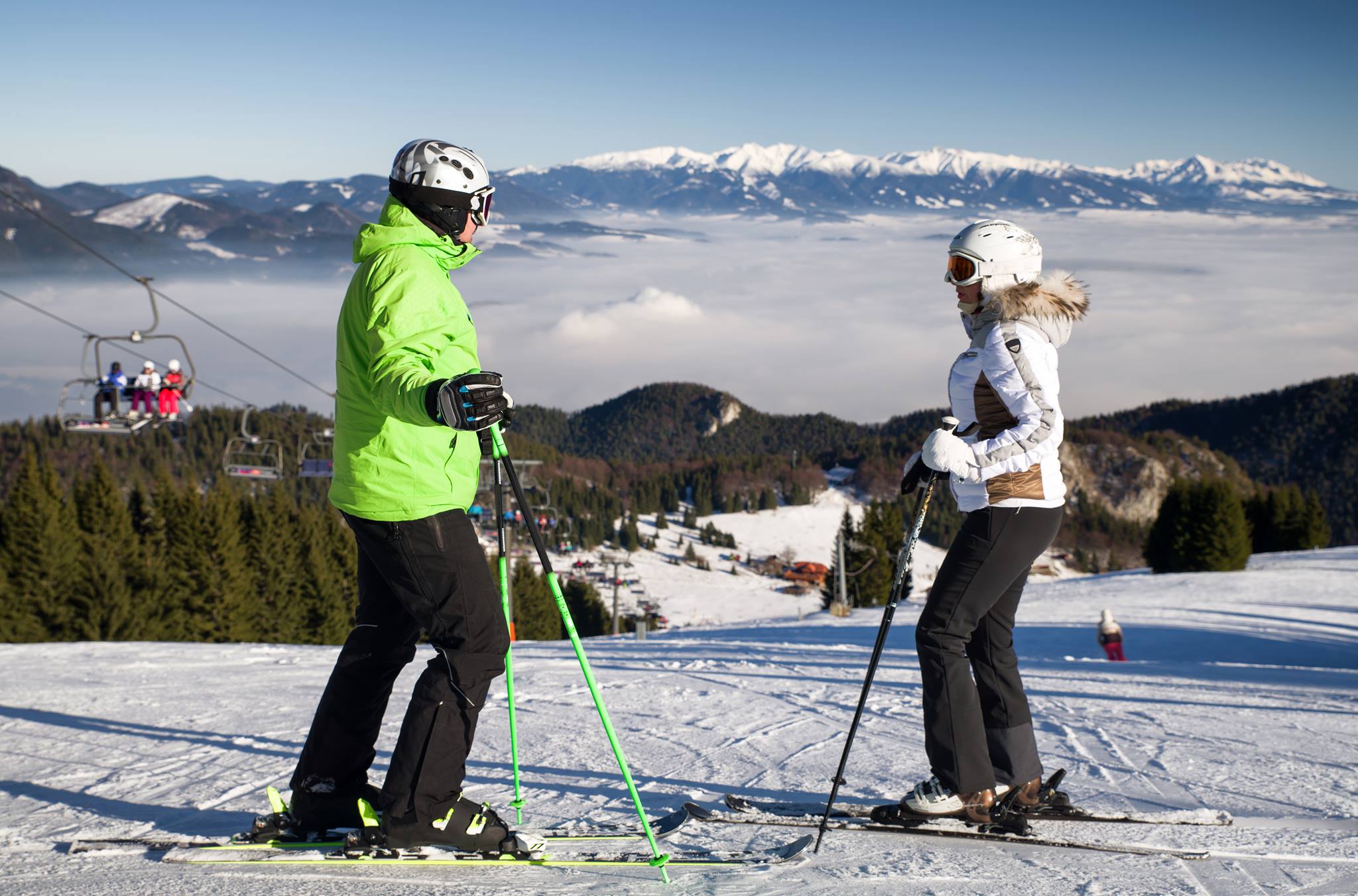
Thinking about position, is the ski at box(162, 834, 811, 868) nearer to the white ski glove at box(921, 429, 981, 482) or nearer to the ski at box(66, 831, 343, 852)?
the ski at box(66, 831, 343, 852)

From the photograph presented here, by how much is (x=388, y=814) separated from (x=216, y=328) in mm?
20049

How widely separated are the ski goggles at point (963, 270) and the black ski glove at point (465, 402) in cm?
175

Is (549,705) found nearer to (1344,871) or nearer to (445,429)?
(445,429)

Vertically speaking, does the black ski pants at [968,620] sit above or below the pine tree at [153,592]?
above

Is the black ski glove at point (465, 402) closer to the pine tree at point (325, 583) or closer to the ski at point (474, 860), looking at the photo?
the ski at point (474, 860)

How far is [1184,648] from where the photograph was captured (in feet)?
45.6

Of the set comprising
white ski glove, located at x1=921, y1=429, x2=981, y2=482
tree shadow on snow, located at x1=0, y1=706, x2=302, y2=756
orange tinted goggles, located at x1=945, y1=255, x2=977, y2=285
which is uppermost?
orange tinted goggles, located at x1=945, y1=255, x2=977, y2=285

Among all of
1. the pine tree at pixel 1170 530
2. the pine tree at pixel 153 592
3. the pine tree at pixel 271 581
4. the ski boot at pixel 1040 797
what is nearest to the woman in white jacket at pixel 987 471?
the ski boot at pixel 1040 797

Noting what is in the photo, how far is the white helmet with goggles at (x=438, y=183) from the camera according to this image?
287cm

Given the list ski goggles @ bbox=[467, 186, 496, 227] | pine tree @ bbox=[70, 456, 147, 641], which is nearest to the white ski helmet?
ski goggles @ bbox=[467, 186, 496, 227]

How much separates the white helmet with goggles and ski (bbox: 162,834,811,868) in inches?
76.3

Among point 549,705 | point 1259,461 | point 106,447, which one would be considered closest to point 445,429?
point 549,705

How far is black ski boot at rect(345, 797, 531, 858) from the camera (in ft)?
9.36

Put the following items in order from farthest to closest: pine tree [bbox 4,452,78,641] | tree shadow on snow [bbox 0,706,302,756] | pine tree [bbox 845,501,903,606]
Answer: pine tree [bbox 845,501,903,606] → pine tree [bbox 4,452,78,641] → tree shadow on snow [bbox 0,706,302,756]
